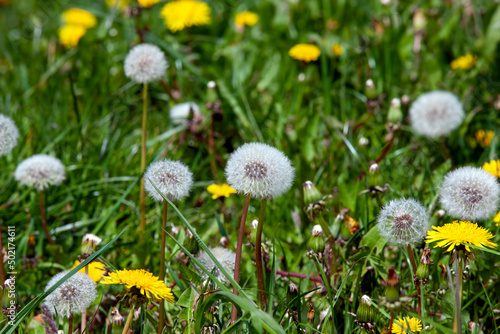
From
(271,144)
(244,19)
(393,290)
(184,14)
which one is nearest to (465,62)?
(271,144)

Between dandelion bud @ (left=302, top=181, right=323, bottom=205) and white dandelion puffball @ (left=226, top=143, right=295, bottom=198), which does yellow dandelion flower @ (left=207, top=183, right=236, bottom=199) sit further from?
white dandelion puffball @ (left=226, top=143, right=295, bottom=198)

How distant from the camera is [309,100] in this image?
3232 millimetres

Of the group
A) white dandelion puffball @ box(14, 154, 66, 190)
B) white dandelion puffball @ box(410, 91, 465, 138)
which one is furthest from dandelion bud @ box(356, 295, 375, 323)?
white dandelion puffball @ box(410, 91, 465, 138)

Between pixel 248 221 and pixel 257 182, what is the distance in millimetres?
741

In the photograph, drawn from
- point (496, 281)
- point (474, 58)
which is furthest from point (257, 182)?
point (474, 58)

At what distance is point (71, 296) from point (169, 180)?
1.42ft

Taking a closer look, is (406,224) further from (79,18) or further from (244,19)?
(79,18)

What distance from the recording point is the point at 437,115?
2.68m

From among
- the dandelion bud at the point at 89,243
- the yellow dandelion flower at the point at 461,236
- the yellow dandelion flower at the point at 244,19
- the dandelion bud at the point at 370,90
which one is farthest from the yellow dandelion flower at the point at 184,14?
the yellow dandelion flower at the point at 461,236

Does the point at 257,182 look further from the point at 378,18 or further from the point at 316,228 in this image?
the point at 378,18

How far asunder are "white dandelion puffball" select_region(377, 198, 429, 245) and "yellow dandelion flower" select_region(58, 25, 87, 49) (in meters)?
2.97

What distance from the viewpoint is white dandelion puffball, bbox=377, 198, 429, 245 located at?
1.54m

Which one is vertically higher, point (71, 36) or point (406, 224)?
point (71, 36)

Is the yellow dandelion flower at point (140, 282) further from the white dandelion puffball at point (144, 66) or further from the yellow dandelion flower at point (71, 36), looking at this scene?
the yellow dandelion flower at point (71, 36)
